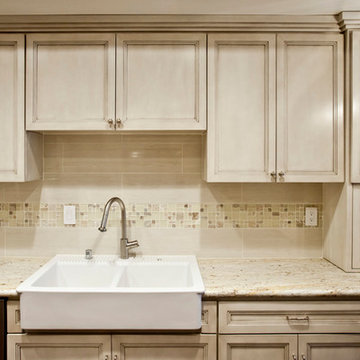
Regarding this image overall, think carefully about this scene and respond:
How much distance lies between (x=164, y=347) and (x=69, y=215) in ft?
3.32

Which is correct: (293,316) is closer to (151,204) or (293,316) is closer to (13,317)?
(151,204)

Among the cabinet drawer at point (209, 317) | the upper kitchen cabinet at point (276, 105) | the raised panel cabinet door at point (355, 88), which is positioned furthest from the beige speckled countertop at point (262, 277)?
the raised panel cabinet door at point (355, 88)

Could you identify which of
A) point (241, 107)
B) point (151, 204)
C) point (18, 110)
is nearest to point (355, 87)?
point (241, 107)

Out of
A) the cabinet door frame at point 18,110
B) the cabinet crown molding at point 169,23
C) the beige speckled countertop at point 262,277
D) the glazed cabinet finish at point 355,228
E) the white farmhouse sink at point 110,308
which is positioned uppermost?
the cabinet crown molding at point 169,23

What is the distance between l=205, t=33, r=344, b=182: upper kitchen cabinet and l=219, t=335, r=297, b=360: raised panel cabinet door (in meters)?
0.78

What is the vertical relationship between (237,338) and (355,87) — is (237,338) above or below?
below

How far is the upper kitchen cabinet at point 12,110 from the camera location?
195cm

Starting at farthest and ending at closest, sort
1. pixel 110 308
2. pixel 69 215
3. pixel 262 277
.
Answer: pixel 69 215, pixel 262 277, pixel 110 308

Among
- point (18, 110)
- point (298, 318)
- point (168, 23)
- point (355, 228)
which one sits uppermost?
point (168, 23)

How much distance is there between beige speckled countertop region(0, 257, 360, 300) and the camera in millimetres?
1688

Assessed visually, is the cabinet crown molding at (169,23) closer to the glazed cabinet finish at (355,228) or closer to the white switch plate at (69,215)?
the glazed cabinet finish at (355,228)

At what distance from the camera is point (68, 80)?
1956 mm

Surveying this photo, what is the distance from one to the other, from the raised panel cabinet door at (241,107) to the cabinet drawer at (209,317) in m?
0.64

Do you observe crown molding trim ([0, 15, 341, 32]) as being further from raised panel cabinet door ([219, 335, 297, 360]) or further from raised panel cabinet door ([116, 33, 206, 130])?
raised panel cabinet door ([219, 335, 297, 360])
